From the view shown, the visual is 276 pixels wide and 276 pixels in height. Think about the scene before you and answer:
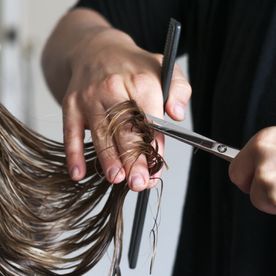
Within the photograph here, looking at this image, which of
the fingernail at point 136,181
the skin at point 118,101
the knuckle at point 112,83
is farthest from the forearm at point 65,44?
the fingernail at point 136,181

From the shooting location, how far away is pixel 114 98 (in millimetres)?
498

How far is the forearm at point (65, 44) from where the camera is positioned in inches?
25.0

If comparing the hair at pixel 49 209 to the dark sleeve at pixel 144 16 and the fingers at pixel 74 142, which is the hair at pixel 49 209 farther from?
the dark sleeve at pixel 144 16

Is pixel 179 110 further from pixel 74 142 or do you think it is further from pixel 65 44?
pixel 65 44

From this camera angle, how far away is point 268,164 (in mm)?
413

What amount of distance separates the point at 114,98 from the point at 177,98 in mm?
52

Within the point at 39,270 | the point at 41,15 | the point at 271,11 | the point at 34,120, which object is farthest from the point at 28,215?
the point at 41,15

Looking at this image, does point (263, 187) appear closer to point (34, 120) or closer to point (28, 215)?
point (28, 215)

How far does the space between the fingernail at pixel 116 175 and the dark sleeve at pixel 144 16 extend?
318 mm

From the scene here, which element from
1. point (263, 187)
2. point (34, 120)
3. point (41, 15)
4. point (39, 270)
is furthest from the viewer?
point (41, 15)

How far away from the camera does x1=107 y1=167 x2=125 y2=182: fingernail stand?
0.45m

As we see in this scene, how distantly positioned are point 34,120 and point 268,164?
1.03 feet

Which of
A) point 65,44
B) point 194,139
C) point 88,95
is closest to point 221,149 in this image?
point 194,139

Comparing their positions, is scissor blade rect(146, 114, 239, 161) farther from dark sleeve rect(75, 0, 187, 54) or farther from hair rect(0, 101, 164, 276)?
dark sleeve rect(75, 0, 187, 54)
